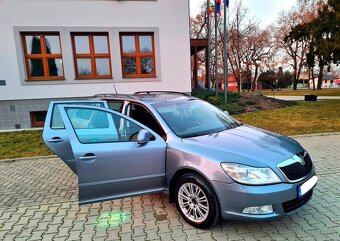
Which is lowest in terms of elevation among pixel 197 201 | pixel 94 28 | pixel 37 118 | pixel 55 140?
pixel 197 201

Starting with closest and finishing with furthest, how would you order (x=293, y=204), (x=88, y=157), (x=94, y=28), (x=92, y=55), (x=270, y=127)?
(x=293, y=204) < (x=88, y=157) < (x=270, y=127) < (x=94, y=28) < (x=92, y=55)

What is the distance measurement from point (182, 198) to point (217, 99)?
1035cm

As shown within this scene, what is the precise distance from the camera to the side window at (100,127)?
323cm

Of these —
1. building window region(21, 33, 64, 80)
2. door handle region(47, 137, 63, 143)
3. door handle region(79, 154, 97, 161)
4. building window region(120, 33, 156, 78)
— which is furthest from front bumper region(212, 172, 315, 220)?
building window region(21, 33, 64, 80)

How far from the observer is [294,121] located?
9.46 metres

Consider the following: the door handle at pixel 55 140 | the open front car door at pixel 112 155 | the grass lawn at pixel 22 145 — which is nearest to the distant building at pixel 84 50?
the grass lawn at pixel 22 145

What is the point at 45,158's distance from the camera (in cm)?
630

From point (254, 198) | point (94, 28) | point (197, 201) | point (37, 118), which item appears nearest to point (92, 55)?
point (94, 28)

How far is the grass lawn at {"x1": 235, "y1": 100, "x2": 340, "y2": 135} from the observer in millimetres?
8141

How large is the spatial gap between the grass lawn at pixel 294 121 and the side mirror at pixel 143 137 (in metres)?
5.98

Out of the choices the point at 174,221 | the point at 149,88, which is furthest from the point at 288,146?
the point at 149,88

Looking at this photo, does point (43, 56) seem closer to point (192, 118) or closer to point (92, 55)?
point (92, 55)

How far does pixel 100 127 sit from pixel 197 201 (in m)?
1.57

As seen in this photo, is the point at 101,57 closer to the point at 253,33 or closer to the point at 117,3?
the point at 117,3
